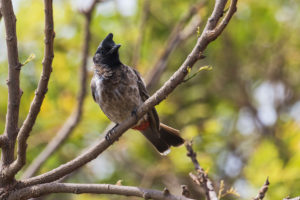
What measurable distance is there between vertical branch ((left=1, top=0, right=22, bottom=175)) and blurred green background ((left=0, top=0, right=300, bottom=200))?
6.27ft

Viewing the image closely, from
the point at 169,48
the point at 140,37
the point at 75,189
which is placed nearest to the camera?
the point at 75,189

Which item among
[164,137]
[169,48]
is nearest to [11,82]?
[164,137]

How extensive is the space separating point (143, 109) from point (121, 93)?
1.28 m

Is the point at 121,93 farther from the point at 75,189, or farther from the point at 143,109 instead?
the point at 75,189

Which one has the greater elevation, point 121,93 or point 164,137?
point 121,93

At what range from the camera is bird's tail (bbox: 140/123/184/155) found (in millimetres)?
3898

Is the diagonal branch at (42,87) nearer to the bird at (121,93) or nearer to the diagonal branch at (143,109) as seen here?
the diagonal branch at (143,109)

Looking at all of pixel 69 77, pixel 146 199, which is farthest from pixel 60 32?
pixel 146 199

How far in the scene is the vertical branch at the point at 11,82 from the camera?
2352mm

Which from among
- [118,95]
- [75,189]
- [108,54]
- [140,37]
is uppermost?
[140,37]

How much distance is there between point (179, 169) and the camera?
4449mm

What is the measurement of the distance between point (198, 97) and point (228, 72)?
42cm

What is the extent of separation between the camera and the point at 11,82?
8.04 feet

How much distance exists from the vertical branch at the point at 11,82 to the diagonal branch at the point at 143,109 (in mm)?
176
